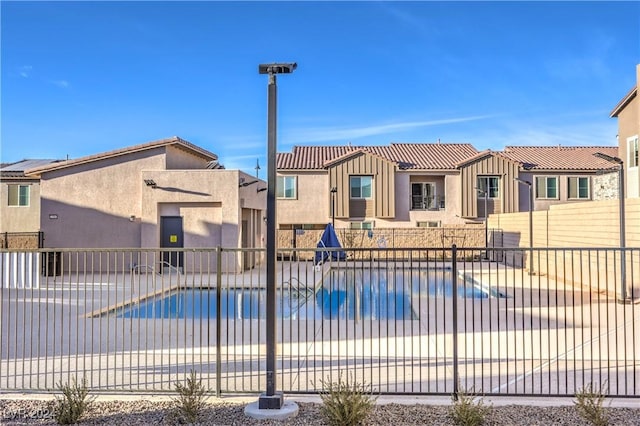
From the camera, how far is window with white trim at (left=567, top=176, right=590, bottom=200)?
33125 mm

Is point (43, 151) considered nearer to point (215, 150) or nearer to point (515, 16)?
point (215, 150)

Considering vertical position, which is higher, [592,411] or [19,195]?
[19,195]

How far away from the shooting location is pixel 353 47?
40.9 ft

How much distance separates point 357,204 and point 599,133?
16734 millimetres

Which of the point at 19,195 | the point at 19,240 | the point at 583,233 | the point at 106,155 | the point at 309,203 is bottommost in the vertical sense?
the point at 19,240

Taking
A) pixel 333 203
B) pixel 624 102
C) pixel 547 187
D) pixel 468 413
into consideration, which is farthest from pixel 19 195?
pixel 547 187

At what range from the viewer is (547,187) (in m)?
33.2

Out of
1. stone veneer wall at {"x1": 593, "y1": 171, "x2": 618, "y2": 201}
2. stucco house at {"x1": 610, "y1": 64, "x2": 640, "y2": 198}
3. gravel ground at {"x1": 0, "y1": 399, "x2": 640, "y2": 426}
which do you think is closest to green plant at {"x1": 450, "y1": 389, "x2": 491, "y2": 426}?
gravel ground at {"x1": 0, "y1": 399, "x2": 640, "y2": 426}

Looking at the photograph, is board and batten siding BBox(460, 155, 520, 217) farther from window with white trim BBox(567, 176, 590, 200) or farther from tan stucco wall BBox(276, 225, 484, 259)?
window with white trim BBox(567, 176, 590, 200)

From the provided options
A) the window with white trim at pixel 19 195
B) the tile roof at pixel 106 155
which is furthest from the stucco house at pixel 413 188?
the window with white trim at pixel 19 195

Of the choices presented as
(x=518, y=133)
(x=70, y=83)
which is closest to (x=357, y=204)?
(x=518, y=133)

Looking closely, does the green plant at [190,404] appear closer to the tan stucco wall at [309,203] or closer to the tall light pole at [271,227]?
the tall light pole at [271,227]

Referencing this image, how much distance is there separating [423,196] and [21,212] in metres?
25.1

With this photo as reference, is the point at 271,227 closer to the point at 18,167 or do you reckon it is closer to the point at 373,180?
the point at 373,180
